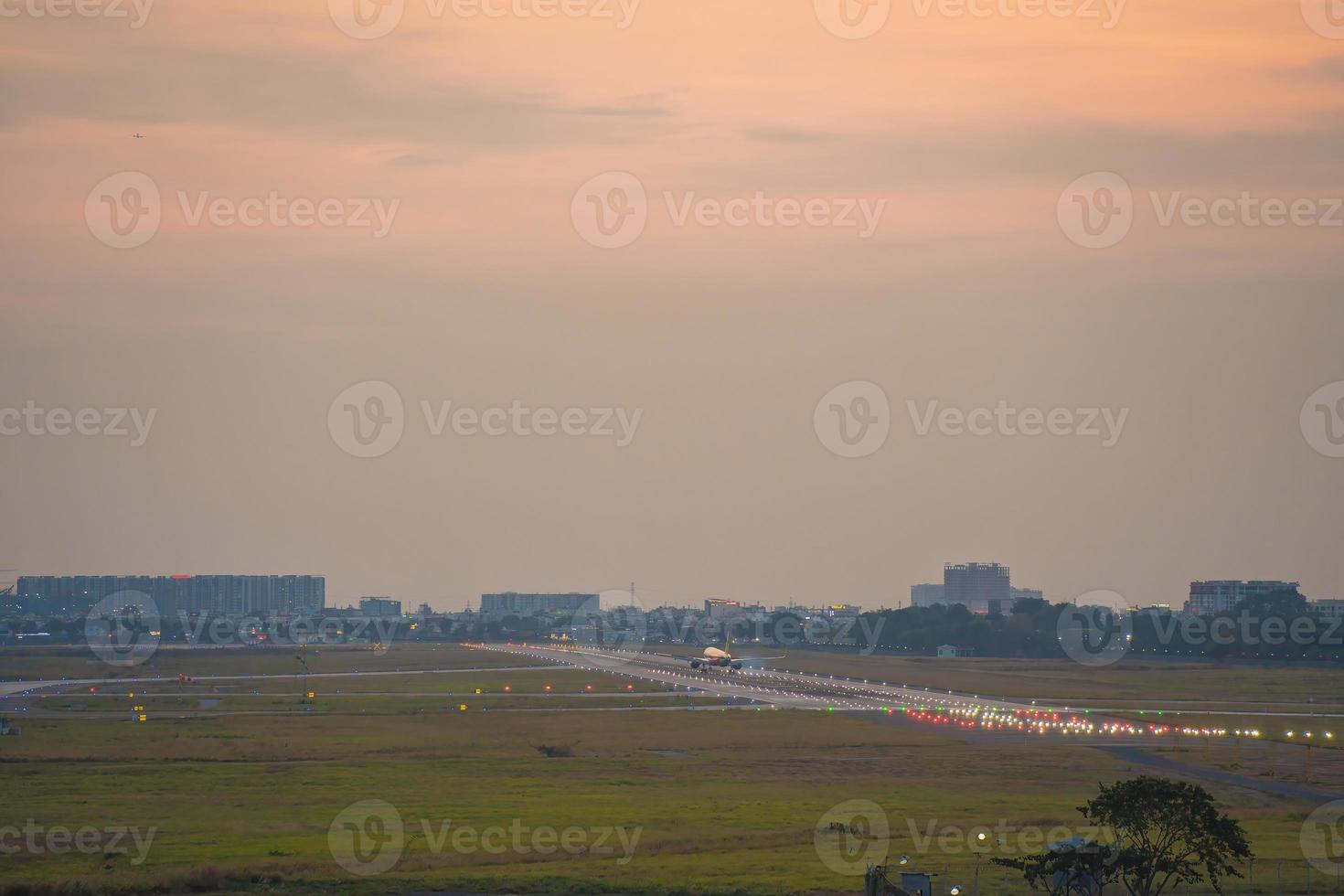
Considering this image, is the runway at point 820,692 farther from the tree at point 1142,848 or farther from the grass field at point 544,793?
the tree at point 1142,848

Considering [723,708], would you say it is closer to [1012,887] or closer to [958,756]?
[958,756]

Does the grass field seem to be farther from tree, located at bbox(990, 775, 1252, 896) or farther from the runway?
the runway

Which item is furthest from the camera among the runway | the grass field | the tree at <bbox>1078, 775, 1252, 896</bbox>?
the runway

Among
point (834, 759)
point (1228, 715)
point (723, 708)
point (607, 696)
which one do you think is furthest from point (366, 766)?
point (1228, 715)

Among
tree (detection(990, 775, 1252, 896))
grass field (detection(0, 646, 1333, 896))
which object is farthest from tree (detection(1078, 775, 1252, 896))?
grass field (detection(0, 646, 1333, 896))

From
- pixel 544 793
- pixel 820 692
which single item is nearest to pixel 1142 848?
pixel 544 793

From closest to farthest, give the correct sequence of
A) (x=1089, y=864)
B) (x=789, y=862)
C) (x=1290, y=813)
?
(x=1089, y=864)
(x=789, y=862)
(x=1290, y=813)

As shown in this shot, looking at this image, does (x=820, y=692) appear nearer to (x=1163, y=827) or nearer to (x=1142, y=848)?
(x=1142, y=848)

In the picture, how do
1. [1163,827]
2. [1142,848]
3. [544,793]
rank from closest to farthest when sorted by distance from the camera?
[1163,827]
[1142,848]
[544,793]
